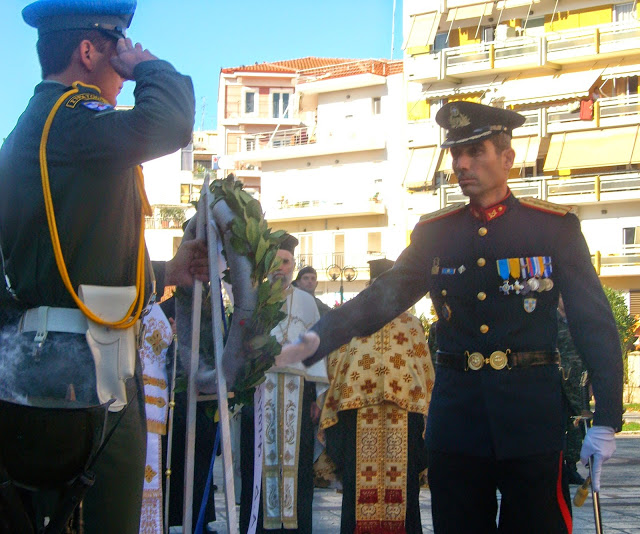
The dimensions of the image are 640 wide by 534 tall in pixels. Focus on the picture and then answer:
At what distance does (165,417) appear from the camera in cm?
789

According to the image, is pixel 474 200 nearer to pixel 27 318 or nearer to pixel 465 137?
pixel 465 137

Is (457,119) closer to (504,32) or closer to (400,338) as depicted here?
(400,338)

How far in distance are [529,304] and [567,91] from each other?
42.8 m

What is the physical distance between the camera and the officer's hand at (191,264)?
156 inches

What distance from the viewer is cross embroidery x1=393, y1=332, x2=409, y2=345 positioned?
27.5 feet

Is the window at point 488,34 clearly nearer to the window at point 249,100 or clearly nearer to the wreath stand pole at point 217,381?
the window at point 249,100

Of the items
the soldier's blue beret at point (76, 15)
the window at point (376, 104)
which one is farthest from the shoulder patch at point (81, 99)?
the window at point (376, 104)

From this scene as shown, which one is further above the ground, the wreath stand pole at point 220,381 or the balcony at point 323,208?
the balcony at point 323,208

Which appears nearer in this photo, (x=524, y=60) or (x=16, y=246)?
(x=16, y=246)

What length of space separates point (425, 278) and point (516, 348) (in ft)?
1.95

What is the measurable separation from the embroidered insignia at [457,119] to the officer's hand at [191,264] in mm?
1317

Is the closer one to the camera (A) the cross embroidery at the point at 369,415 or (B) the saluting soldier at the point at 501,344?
(B) the saluting soldier at the point at 501,344

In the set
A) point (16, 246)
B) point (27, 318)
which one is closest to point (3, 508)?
point (27, 318)

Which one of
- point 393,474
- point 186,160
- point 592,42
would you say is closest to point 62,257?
point 393,474
